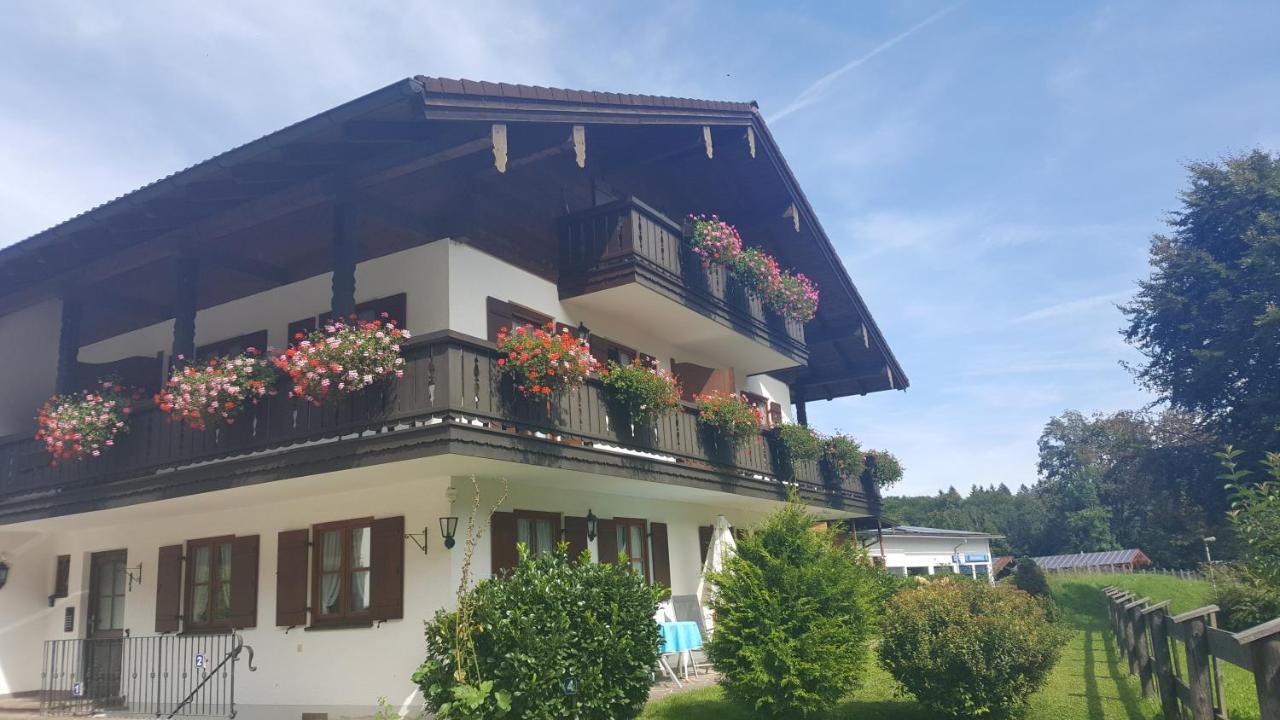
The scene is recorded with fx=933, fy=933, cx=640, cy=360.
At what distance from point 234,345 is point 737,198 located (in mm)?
9882

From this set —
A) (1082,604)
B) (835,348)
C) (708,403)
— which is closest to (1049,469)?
(1082,604)

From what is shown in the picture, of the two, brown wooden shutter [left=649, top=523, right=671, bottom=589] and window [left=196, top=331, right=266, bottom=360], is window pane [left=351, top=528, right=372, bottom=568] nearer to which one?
window [left=196, top=331, right=266, bottom=360]

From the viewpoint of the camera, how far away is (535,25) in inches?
442

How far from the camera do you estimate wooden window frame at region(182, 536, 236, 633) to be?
1312cm

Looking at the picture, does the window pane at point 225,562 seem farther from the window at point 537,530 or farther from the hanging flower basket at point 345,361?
the hanging flower basket at point 345,361

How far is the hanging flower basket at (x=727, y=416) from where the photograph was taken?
48.1 ft

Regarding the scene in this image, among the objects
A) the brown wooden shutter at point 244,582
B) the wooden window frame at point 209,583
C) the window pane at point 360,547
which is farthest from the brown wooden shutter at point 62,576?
A: the window pane at point 360,547

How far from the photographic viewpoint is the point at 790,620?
32.4 feet

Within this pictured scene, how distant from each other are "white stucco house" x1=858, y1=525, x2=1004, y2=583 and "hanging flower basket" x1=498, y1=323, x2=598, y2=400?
3072 cm

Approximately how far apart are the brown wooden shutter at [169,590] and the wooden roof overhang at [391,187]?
3.89 metres

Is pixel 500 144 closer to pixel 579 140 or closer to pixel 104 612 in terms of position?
pixel 579 140

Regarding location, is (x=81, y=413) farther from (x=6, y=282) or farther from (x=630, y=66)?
(x=630, y=66)

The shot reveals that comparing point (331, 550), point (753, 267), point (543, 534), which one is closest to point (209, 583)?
point (331, 550)

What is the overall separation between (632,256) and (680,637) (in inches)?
217
